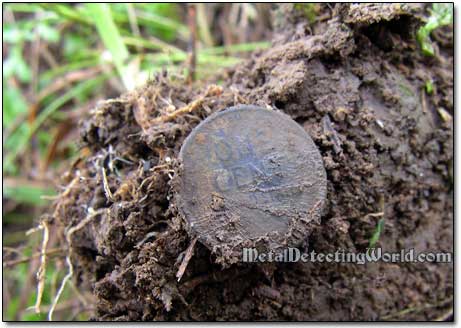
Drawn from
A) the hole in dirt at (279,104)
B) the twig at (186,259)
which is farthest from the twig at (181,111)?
the twig at (186,259)

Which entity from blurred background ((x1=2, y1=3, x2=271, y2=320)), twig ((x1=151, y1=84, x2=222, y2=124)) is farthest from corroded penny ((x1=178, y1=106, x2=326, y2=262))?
blurred background ((x1=2, y1=3, x2=271, y2=320))

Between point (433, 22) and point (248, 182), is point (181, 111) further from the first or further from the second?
point (433, 22)

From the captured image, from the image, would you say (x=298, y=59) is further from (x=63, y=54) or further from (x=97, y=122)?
(x=63, y=54)

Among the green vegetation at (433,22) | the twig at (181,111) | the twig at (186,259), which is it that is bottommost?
the twig at (186,259)

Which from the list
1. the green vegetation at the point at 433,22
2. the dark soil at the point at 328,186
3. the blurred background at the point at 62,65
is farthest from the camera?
the blurred background at the point at 62,65

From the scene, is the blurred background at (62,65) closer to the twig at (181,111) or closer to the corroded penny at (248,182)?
the twig at (181,111)

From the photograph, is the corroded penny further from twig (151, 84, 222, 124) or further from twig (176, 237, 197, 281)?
twig (151, 84, 222, 124)
